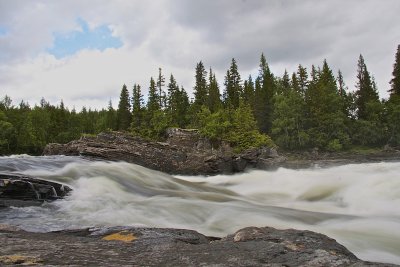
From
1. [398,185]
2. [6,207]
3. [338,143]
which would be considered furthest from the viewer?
[338,143]

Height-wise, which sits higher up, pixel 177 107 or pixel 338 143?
pixel 177 107

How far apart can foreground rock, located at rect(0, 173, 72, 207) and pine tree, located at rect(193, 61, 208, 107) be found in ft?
205

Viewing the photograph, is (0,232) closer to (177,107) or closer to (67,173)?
(67,173)

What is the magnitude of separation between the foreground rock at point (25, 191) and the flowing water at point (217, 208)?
484 millimetres

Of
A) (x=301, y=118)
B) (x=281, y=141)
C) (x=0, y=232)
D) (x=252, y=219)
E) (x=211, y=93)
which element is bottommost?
(x=252, y=219)

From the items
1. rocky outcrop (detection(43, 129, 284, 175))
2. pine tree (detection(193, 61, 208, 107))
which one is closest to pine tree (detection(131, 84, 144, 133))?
pine tree (detection(193, 61, 208, 107))

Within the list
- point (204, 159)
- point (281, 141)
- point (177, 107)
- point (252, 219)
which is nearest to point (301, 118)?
point (281, 141)

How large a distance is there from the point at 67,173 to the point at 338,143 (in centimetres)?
5942

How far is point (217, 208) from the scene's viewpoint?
38.4ft

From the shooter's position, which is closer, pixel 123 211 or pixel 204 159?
pixel 123 211

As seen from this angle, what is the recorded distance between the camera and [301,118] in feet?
237

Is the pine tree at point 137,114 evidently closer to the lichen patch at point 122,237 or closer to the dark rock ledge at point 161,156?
the dark rock ledge at point 161,156

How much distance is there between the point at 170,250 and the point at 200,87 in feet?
239

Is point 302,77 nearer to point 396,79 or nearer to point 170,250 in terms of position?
point 396,79
